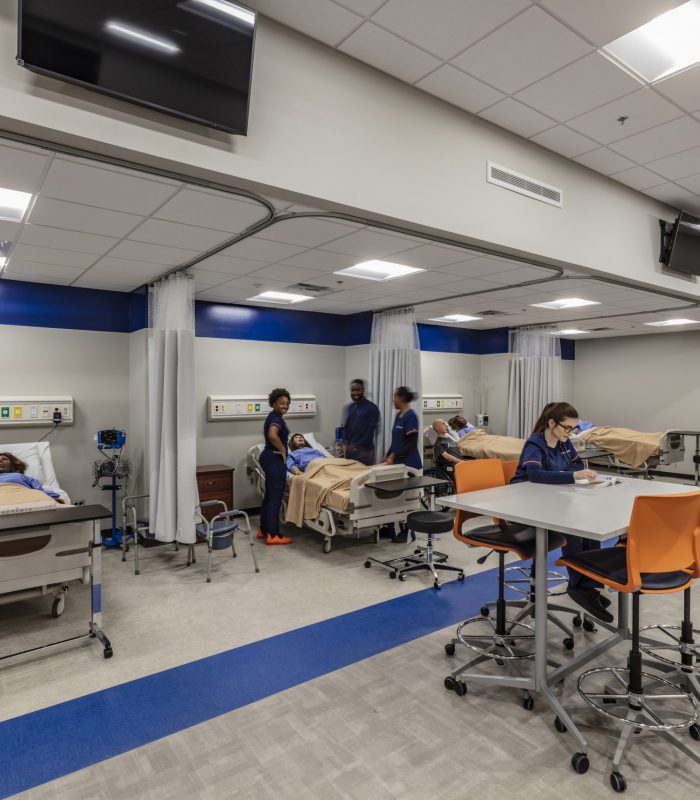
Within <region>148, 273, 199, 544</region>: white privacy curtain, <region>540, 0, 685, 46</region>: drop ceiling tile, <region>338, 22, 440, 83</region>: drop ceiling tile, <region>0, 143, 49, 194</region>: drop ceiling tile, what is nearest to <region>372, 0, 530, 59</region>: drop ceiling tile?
<region>338, 22, 440, 83</region>: drop ceiling tile

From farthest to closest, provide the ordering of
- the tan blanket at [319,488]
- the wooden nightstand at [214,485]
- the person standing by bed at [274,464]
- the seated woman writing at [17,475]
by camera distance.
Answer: the wooden nightstand at [214,485] < the person standing by bed at [274,464] < the tan blanket at [319,488] < the seated woman writing at [17,475]

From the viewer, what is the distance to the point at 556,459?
3309 mm

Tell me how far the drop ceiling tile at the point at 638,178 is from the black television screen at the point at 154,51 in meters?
3.33

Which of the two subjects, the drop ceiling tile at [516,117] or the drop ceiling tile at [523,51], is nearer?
the drop ceiling tile at [523,51]

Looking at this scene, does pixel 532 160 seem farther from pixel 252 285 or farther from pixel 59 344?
pixel 59 344

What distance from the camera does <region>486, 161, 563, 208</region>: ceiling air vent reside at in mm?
3492

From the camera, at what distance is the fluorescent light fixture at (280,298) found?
5713mm

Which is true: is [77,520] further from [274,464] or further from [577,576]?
[577,576]

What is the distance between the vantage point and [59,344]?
5.13 meters

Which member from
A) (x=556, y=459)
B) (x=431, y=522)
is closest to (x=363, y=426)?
(x=431, y=522)

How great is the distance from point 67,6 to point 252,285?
327 centimetres

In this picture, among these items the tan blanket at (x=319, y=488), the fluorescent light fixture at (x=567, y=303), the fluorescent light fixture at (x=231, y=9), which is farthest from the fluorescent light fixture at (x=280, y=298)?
the fluorescent light fixture at (x=231, y=9)

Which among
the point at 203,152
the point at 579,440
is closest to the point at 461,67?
the point at 203,152

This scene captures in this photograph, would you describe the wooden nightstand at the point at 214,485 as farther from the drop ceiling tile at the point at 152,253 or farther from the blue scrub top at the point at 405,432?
the drop ceiling tile at the point at 152,253
